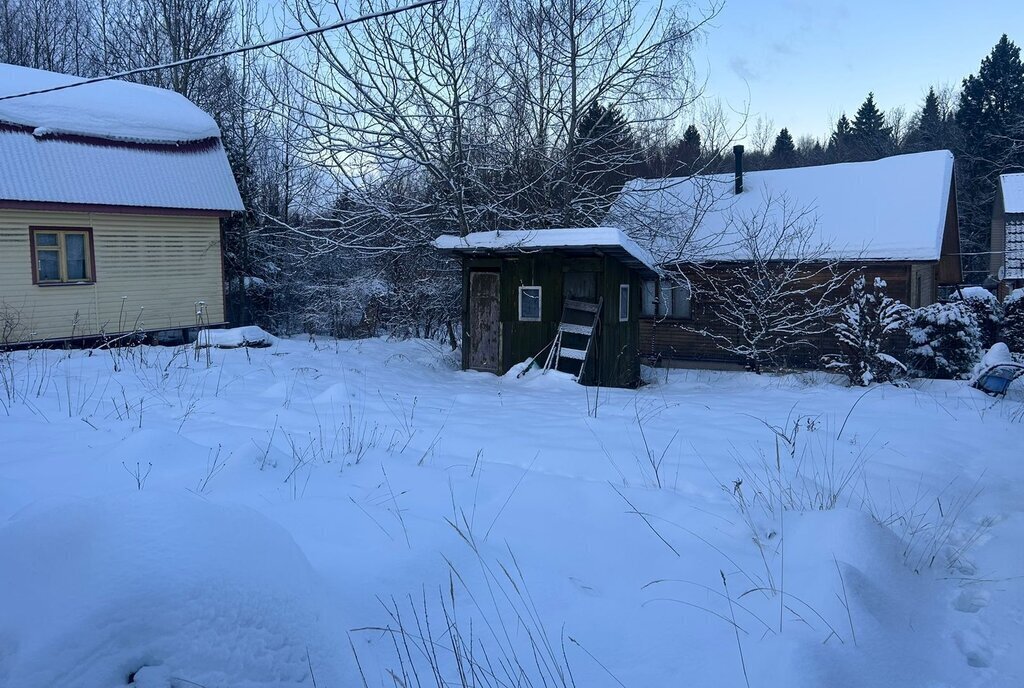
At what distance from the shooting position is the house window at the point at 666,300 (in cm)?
1892

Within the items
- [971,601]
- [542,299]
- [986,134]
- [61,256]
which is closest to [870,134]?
[986,134]

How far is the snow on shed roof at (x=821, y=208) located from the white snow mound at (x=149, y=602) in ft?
44.1

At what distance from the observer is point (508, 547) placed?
3.53 meters

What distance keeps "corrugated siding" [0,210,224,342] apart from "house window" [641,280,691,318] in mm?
11502

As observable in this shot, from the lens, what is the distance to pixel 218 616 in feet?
6.86

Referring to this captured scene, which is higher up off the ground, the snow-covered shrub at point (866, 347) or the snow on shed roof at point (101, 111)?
the snow on shed roof at point (101, 111)

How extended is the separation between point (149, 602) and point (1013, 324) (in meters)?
18.4

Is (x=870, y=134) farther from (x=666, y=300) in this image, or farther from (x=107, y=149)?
(x=107, y=149)

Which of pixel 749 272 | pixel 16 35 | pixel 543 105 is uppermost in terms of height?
pixel 16 35

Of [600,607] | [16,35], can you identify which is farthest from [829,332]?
[16,35]

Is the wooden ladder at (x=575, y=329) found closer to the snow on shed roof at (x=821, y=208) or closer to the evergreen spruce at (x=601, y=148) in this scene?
the evergreen spruce at (x=601, y=148)

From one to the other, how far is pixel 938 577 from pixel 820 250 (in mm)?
14709

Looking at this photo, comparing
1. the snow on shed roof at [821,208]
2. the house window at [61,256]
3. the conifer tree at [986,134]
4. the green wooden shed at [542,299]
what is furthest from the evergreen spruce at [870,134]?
the house window at [61,256]

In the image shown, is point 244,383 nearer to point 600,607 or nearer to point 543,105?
point 600,607
